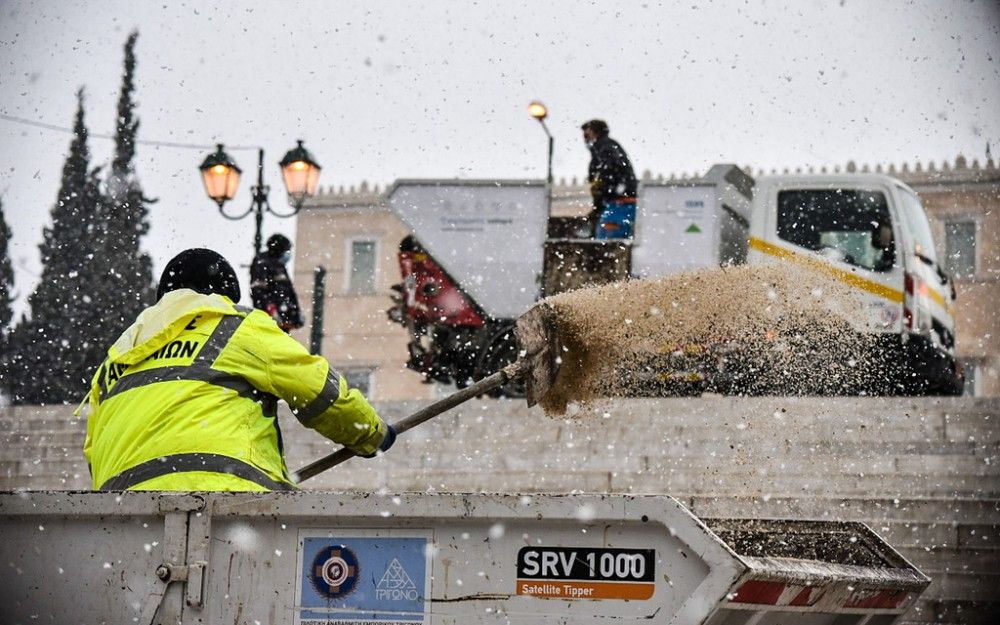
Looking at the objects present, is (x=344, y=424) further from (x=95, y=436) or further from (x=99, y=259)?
(x=99, y=259)

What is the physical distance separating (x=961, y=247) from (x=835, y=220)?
58.8ft

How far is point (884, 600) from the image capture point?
17.3 feet

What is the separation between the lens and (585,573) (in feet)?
13.2

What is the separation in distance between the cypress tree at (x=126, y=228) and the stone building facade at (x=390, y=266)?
3539 millimetres

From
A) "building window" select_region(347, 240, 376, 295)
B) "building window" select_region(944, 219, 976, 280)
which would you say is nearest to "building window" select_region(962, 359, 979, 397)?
"building window" select_region(944, 219, 976, 280)

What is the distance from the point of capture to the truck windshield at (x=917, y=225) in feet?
46.4

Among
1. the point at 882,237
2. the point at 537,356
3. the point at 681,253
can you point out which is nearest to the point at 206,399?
the point at 537,356

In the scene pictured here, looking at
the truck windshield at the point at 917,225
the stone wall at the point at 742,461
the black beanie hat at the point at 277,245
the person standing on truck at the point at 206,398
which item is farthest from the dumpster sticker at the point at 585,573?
the black beanie hat at the point at 277,245

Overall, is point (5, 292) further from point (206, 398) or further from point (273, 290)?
point (206, 398)

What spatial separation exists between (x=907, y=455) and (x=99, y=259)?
23557 millimetres

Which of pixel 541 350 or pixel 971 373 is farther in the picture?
pixel 971 373

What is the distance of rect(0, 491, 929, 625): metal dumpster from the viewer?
396 cm

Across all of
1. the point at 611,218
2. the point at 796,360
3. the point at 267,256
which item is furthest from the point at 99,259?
the point at 796,360

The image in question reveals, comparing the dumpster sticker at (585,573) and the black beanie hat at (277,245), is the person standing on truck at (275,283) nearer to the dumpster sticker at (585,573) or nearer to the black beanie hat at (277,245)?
the black beanie hat at (277,245)
